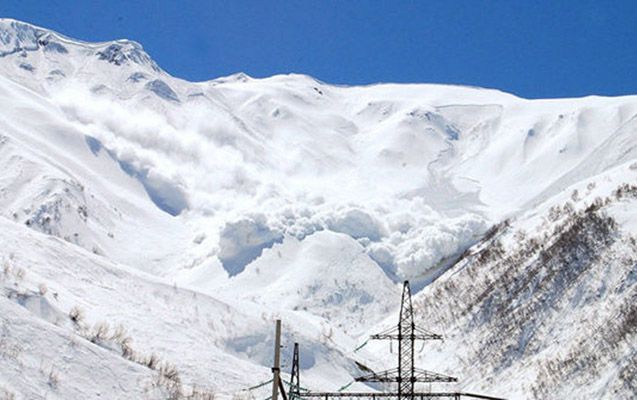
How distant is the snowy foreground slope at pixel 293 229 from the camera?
3331 cm

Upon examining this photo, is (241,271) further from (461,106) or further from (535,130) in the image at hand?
(461,106)

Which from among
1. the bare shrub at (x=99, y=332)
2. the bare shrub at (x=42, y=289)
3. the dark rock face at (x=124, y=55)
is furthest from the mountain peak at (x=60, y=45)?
the bare shrub at (x=99, y=332)

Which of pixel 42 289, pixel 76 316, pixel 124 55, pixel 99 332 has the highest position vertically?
pixel 124 55

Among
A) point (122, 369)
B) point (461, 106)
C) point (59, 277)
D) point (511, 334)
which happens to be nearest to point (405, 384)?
point (122, 369)

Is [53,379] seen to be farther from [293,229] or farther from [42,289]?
[293,229]

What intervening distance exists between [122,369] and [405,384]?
7.82 m

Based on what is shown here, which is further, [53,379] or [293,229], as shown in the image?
[293,229]

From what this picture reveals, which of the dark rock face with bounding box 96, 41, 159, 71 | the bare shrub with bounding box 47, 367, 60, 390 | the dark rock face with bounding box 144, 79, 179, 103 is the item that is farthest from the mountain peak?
the bare shrub with bounding box 47, 367, 60, 390

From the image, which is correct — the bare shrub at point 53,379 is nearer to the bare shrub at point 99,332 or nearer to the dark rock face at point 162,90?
the bare shrub at point 99,332

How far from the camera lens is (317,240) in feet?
255

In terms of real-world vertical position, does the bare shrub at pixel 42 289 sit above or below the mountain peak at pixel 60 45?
below

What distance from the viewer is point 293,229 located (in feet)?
263

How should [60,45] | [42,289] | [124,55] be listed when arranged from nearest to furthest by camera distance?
[42,289], [124,55], [60,45]

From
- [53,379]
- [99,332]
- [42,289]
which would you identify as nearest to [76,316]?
[99,332]
